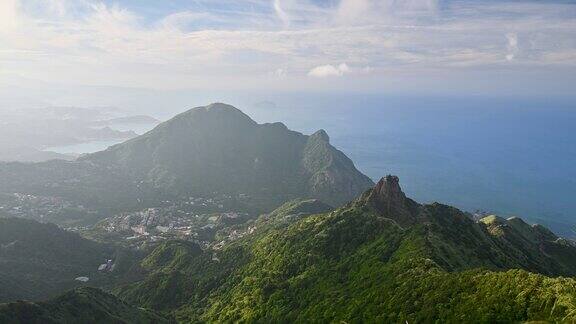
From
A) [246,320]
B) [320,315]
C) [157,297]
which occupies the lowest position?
[157,297]

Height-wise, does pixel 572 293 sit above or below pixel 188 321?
above

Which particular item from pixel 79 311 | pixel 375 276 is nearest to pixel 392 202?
pixel 375 276

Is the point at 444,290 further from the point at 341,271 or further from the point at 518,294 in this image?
the point at 341,271

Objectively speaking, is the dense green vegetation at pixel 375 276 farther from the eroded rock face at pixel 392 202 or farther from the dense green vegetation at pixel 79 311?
the dense green vegetation at pixel 79 311

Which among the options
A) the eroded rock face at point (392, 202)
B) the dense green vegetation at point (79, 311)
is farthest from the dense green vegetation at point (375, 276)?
the dense green vegetation at point (79, 311)

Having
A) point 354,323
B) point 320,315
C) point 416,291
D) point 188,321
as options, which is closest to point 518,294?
point 416,291
